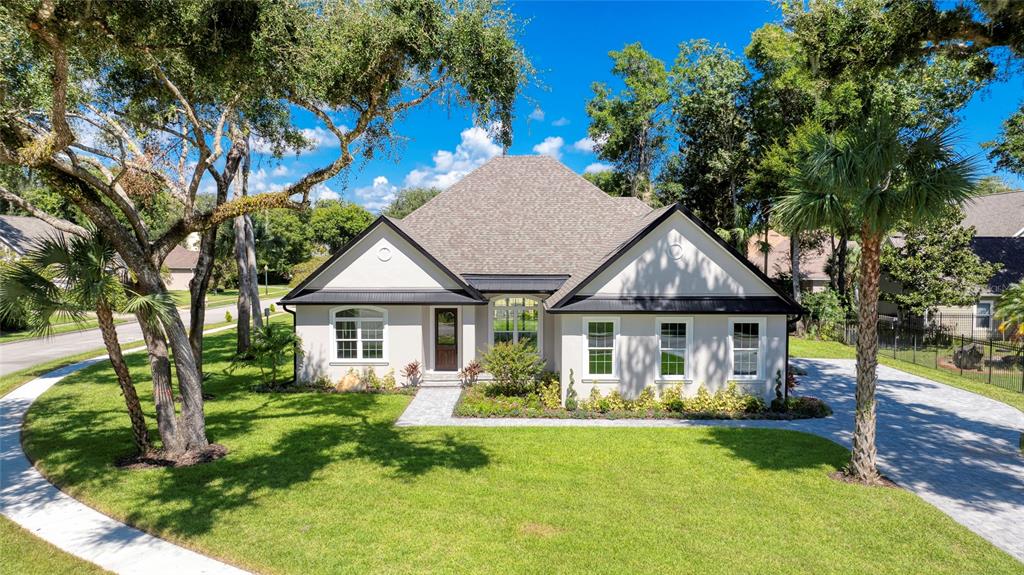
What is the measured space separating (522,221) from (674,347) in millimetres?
8436

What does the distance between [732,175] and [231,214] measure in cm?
3175

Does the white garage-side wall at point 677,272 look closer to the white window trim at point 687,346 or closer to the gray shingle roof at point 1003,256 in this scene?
the white window trim at point 687,346

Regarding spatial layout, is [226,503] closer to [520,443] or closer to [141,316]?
[141,316]

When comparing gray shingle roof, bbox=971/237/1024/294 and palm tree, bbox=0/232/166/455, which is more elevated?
gray shingle roof, bbox=971/237/1024/294

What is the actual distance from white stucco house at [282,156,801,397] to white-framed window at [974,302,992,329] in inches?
766

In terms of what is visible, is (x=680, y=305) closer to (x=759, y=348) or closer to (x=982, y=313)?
(x=759, y=348)

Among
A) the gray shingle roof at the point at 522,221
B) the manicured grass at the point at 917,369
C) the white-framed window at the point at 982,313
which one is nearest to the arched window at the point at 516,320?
the gray shingle roof at the point at 522,221

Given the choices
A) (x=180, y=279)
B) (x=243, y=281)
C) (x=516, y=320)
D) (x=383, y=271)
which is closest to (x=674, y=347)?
(x=516, y=320)

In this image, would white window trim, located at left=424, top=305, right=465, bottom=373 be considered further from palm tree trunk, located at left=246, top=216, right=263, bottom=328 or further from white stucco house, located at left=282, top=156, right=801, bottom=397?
palm tree trunk, located at left=246, top=216, right=263, bottom=328

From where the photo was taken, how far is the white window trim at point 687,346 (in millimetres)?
14406

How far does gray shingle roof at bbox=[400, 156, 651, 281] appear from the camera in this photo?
62.2ft

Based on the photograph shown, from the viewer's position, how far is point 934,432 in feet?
42.2

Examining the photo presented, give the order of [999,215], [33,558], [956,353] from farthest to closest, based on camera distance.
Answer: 1. [999,215]
2. [956,353]
3. [33,558]

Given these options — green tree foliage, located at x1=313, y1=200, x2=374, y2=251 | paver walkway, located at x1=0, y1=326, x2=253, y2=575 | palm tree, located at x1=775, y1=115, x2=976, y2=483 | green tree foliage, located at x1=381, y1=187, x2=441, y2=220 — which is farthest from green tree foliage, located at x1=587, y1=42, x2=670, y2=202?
green tree foliage, located at x1=381, y1=187, x2=441, y2=220
